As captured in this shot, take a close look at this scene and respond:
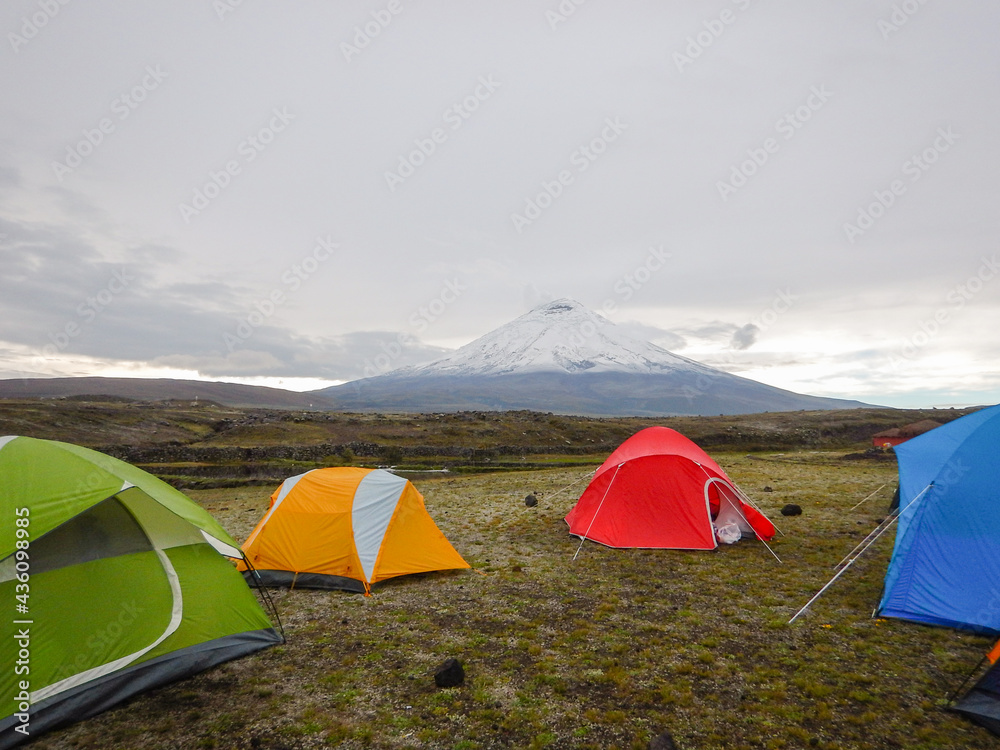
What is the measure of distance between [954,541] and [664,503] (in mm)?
5740

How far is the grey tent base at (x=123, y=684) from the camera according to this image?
534cm

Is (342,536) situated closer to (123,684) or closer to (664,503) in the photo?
(123,684)

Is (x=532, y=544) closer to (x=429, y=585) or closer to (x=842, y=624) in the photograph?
(x=429, y=585)

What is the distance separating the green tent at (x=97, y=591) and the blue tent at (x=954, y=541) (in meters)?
10.2

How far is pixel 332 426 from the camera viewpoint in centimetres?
6078

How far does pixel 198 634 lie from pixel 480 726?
4.16 metres

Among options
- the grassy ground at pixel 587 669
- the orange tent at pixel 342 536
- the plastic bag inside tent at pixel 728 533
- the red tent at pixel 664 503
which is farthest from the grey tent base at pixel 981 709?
the orange tent at pixel 342 536

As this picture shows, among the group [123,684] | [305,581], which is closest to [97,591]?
[123,684]

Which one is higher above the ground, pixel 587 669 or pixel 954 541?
pixel 954 541

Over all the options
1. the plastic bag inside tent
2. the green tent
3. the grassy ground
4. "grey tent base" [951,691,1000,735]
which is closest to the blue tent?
the grassy ground

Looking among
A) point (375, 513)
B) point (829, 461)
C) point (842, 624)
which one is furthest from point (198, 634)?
point (829, 461)

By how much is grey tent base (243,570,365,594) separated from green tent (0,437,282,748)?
219 cm

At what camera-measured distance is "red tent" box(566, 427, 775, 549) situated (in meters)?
12.4

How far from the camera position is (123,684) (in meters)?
6.04
